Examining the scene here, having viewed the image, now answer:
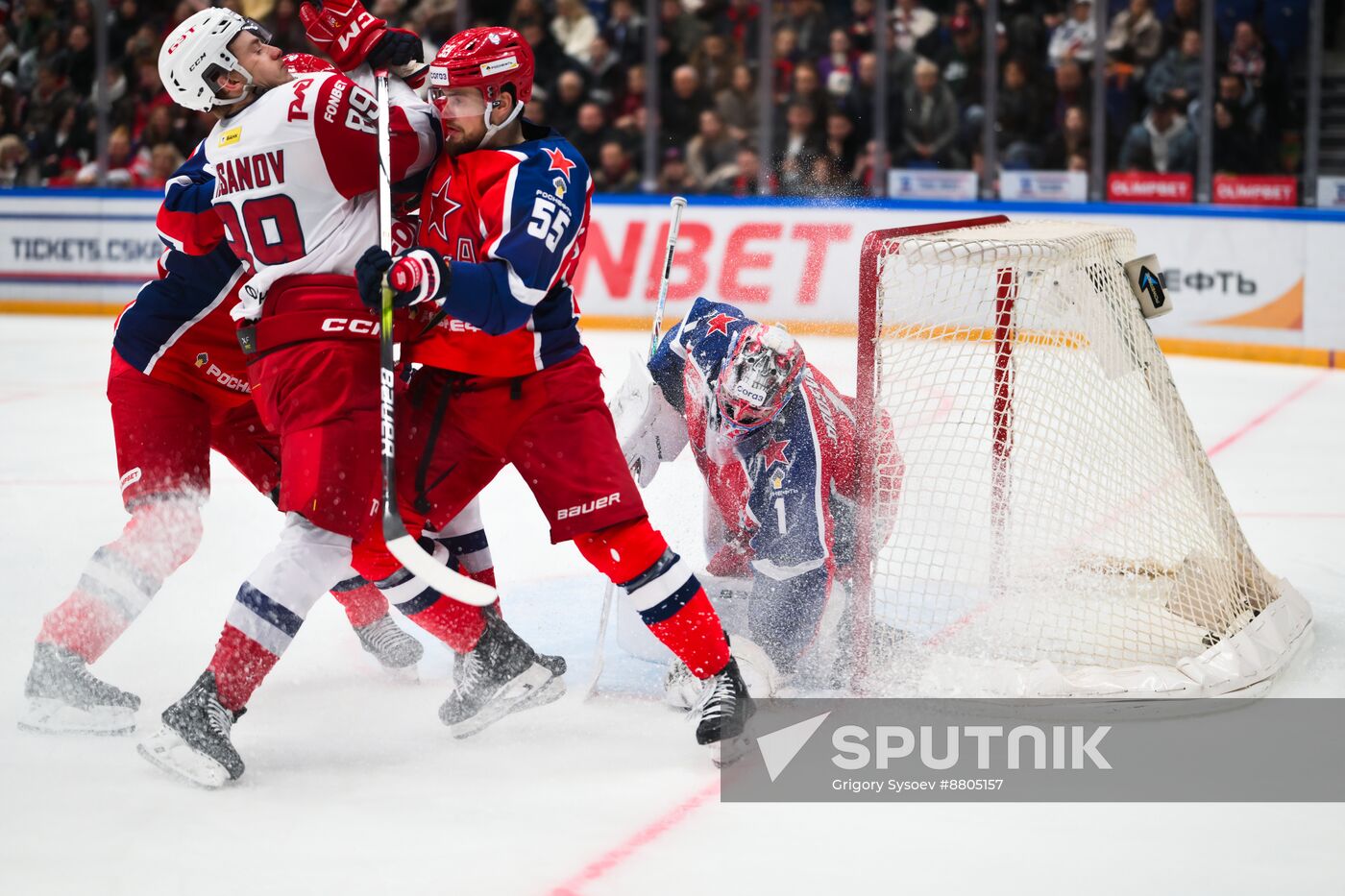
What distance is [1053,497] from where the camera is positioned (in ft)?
11.7

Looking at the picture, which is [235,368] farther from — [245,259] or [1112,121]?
[1112,121]

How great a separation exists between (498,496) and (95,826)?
8.86ft

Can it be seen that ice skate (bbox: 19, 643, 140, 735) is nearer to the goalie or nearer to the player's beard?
the goalie

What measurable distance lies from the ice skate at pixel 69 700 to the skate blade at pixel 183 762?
348mm

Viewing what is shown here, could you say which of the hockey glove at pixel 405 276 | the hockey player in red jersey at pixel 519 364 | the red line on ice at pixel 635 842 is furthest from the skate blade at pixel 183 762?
the hockey glove at pixel 405 276

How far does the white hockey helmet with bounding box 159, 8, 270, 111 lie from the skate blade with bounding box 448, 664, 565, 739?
46.5 inches

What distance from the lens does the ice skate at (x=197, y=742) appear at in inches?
104

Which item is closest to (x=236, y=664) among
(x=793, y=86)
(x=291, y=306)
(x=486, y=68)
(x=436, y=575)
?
(x=436, y=575)

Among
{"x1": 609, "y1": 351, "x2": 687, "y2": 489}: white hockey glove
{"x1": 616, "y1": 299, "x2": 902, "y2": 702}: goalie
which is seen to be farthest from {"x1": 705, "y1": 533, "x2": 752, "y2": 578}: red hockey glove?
{"x1": 609, "y1": 351, "x2": 687, "y2": 489}: white hockey glove

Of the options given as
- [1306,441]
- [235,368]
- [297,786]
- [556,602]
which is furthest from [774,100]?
[297,786]

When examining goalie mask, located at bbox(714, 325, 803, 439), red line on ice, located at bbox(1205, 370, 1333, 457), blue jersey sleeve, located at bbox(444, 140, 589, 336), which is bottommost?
red line on ice, located at bbox(1205, 370, 1333, 457)

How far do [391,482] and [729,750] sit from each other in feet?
2.43

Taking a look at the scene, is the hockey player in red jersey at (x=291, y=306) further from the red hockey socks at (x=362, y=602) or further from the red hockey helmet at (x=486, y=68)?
the red hockey socks at (x=362, y=602)

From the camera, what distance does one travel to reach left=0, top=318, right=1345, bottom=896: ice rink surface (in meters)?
2.37
